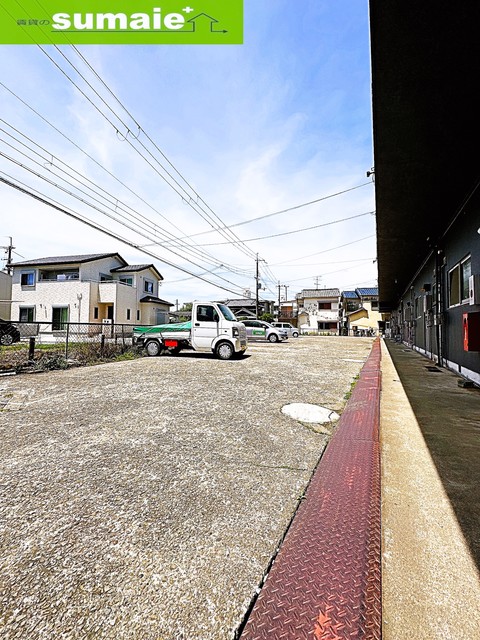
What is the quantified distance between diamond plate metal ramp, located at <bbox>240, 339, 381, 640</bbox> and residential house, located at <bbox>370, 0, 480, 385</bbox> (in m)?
3.08

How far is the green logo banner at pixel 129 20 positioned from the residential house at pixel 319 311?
41.4 metres

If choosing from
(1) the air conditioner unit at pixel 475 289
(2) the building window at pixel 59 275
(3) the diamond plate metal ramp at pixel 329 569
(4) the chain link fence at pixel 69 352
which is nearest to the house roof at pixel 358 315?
(2) the building window at pixel 59 275

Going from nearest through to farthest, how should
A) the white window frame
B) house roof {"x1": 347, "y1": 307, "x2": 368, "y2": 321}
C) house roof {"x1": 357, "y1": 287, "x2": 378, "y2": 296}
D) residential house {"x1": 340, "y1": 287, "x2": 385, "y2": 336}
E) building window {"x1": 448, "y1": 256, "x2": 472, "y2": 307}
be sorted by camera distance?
building window {"x1": 448, "y1": 256, "x2": 472, "y2": 307} < the white window frame < residential house {"x1": 340, "y1": 287, "x2": 385, "y2": 336} < house roof {"x1": 347, "y1": 307, "x2": 368, "y2": 321} < house roof {"x1": 357, "y1": 287, "x2": 378, "y2": 296}

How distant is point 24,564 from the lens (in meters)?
1.26

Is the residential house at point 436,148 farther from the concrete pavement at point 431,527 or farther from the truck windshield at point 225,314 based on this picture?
the truck windshield at point 225,314

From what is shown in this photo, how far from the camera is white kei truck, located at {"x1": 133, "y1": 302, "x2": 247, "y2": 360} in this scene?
887 centimetres

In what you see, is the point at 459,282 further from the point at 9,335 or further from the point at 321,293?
the point at 321,293

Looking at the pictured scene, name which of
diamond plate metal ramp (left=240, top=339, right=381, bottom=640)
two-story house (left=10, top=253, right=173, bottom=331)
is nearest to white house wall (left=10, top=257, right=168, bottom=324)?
two-story house (left=10, top=253, right=173, bottom=331)

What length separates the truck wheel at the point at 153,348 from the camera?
978cm

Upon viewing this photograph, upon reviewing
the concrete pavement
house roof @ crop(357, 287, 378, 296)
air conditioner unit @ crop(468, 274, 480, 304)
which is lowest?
the concrete pavement

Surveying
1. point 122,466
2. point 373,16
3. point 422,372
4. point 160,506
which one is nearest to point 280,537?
point 160,506

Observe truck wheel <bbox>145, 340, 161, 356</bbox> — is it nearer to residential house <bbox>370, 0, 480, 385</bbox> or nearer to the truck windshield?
the truck windshield

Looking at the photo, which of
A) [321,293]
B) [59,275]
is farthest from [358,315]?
[59,275]

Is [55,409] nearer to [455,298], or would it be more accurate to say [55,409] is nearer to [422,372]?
[422,372]
